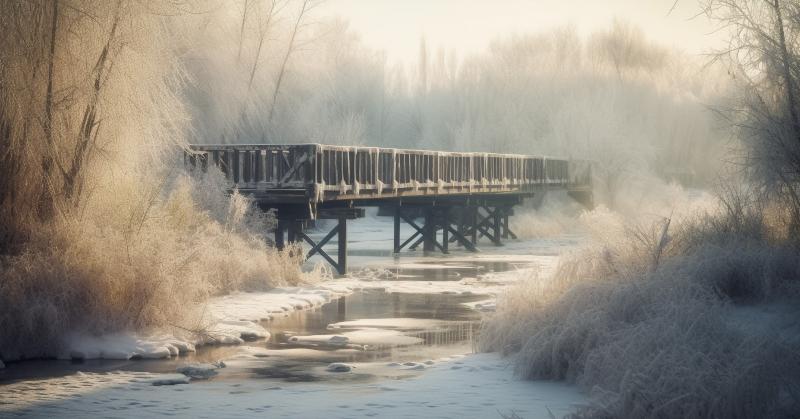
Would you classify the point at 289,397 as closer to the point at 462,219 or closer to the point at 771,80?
the point at 771,80

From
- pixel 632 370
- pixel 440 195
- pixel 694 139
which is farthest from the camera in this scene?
pixel 694 139

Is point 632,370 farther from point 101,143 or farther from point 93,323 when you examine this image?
point 101,143

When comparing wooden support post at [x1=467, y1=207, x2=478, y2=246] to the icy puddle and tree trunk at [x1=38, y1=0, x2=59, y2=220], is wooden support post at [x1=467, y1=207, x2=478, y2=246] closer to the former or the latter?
the icy puddle

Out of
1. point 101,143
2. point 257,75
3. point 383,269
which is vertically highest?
point 257,75

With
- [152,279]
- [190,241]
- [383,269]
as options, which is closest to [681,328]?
[152,279]

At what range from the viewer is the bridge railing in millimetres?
25109

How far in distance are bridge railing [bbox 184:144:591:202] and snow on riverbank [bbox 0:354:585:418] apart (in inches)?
288

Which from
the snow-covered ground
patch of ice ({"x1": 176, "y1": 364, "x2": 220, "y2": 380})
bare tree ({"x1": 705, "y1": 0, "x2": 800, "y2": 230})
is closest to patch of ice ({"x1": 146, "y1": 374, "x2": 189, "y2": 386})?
the snow-covered ground

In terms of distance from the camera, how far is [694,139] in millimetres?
67188

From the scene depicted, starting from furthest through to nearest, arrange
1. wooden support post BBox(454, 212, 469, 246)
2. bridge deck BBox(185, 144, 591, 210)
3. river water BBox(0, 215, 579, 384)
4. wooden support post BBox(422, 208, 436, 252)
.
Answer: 1. wooden support post BBox(454, 212, 469, 246)
2. wooden support post BBox(422, 208, 436, 252)
3. bridge deck BBox(185, 144, 591, 210)
4. river water BBox(0, 215, 579, 384)

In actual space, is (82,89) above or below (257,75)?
below

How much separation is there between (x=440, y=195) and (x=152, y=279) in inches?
858

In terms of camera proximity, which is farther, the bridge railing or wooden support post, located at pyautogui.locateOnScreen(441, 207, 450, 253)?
wooden support post, located at pyautogui.locateOnScreen(441, 207, 450, 253)

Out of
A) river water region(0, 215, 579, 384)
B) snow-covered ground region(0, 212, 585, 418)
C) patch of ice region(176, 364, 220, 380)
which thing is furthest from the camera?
river water region(0, 215, 579, 384)
